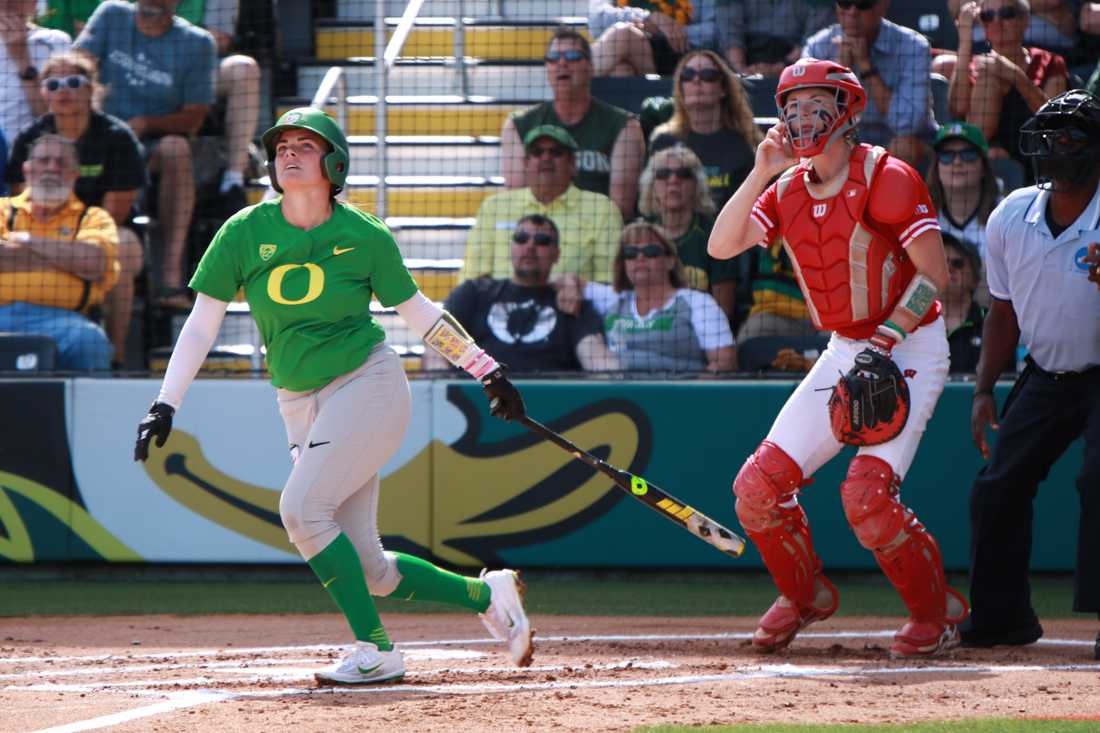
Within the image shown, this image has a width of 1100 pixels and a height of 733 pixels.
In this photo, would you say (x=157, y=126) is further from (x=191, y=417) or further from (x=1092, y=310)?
(x=1092, y=310)

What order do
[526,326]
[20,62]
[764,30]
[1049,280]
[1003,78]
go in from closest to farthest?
[1049,280] < [526,326] < [1003,78] < [764,30] < [20,62]

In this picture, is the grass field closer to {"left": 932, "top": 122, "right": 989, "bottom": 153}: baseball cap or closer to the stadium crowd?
the stadium crowd

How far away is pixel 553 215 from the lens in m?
9.16

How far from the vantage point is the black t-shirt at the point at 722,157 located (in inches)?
359

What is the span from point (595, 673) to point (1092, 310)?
2.46 metres

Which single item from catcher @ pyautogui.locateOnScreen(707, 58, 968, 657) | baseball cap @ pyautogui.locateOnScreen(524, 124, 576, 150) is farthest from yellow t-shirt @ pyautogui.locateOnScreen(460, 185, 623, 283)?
catcher @ pyautogui.locateOnScreen(707, 58, 968, 657)

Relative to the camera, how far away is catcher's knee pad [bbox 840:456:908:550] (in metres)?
5.74

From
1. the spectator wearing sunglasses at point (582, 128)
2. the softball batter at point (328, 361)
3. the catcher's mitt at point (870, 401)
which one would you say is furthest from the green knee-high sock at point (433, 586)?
the spectator wearing sunglasses at point (582, 128)

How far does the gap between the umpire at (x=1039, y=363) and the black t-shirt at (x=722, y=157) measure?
2898 mm

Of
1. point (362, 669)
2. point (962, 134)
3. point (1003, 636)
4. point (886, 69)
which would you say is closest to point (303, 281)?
point (362, 669)

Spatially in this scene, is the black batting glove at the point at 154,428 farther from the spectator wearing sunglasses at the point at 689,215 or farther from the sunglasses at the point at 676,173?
the sunglasses at the point at 676,173

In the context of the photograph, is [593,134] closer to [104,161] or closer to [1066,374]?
[104,161]

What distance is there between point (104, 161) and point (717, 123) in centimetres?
388

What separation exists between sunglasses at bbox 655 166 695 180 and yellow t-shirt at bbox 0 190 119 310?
3.28 meters
